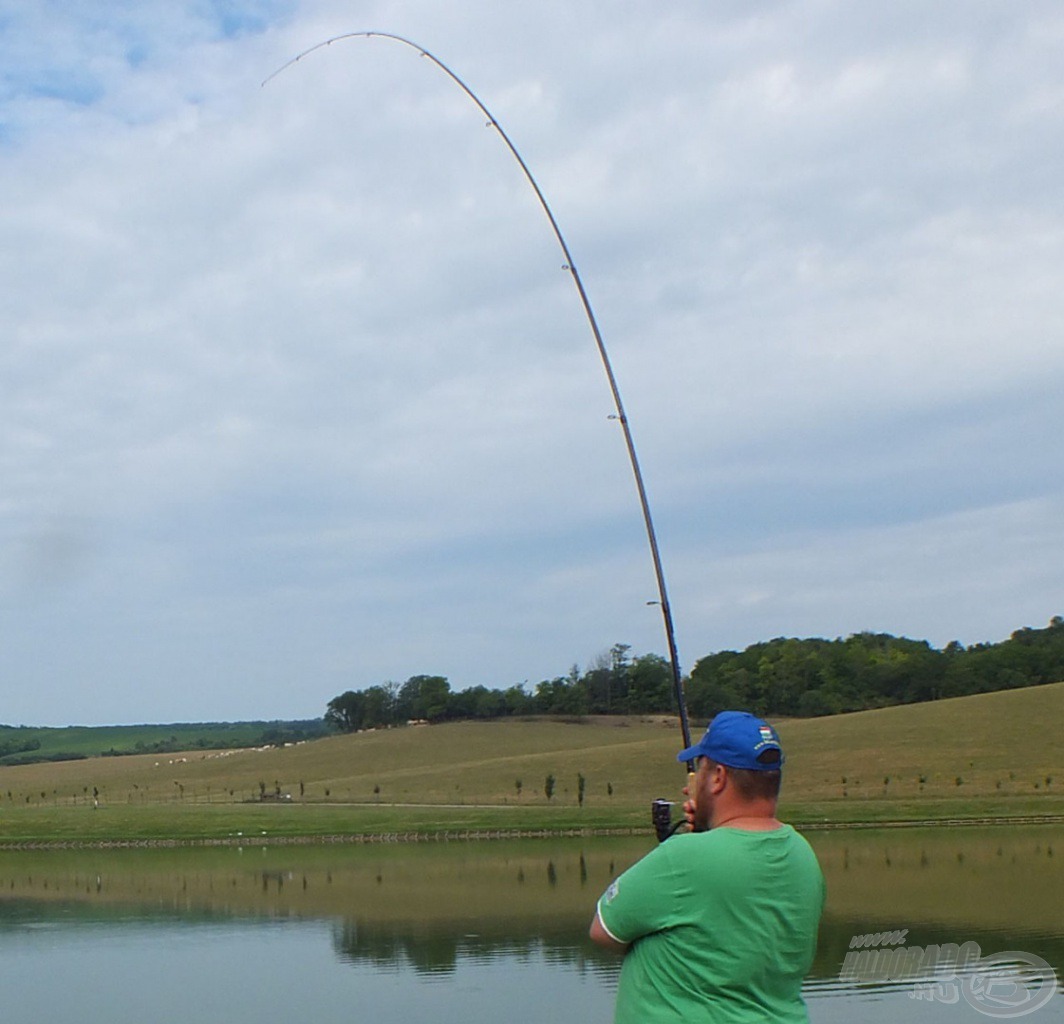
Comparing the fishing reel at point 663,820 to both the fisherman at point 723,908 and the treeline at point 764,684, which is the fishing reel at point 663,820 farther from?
the treeline at point 764,684

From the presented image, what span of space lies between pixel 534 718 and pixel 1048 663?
50.7 m

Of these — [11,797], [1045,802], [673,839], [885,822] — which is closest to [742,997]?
[673,839]

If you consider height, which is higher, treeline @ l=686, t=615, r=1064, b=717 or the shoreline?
treeline @ l=686, t=615, r=1064, b=717

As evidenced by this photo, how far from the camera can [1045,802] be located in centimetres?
5794

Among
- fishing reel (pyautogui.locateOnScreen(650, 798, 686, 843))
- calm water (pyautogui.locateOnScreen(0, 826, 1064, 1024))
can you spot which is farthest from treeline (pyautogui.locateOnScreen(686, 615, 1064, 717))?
fishing reel (pyautogui.locateOnScreen(650, 798, 686, 843))

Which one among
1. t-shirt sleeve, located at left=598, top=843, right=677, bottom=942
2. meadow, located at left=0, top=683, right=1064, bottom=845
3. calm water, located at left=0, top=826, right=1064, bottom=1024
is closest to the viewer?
t-shirt sleeve, located at left=598, top=843, right=677, bottom=942

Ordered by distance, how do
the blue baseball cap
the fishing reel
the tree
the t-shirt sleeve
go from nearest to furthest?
1. the t-shirt sleeve
2. the blue baseball cap
3. the fishing reel
4. the tree

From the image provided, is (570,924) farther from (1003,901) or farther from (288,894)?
(288,894)

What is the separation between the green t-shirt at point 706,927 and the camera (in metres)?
4.31

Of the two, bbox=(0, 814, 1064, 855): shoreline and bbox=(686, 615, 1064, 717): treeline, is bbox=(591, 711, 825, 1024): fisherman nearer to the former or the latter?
bbox=(0, 814, 1064, 855): shoreline

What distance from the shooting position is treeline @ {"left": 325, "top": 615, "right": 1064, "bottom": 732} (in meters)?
132

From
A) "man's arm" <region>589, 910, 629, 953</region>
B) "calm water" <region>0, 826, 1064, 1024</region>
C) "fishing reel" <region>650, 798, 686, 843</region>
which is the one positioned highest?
"fishing reel" <region>650, 798, 686, 843</region>

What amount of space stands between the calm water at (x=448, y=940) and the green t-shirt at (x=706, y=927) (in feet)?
41.1

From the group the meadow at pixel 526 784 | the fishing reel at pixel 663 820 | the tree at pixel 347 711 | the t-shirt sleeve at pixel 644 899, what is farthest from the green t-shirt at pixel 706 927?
the tree at pixel 347 711
